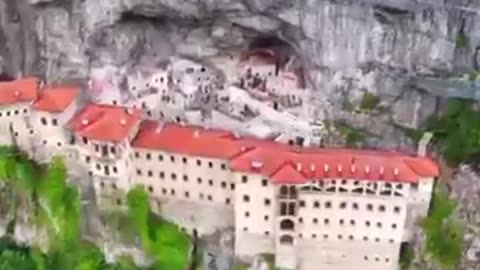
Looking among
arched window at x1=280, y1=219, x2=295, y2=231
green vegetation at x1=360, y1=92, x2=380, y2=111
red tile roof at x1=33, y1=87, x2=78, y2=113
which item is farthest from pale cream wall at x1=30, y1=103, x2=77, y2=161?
green vegetation at x1=360, y1=92, x2=380, y2=111

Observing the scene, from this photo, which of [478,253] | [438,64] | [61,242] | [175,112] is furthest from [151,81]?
[478,253]

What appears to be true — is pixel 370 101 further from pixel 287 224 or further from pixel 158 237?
pixel 158 237

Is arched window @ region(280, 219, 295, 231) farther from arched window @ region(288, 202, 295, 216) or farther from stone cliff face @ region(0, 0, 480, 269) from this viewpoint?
stone cliff face @ region(0, 0, 480, 269)

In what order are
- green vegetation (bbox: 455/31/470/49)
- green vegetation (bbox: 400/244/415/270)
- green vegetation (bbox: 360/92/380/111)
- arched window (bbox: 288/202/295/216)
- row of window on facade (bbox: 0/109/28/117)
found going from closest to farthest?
arched window (bbox: 288/202/295/216) < green vegetation (bbox: 400/244/415/270) < green vegetation (bbox: 455/31/470/49) < row of window on facade (bbox: 0/109/28/117) < green vegetation (bbox: 360/92/380/111)

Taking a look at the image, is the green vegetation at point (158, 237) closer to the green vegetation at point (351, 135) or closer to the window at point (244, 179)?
the window at point (244, 179)

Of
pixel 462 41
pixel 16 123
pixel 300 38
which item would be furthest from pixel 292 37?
pixel 16 123

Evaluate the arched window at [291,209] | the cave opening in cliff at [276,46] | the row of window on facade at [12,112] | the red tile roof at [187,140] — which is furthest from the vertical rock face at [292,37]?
the arched window at [291,209]
